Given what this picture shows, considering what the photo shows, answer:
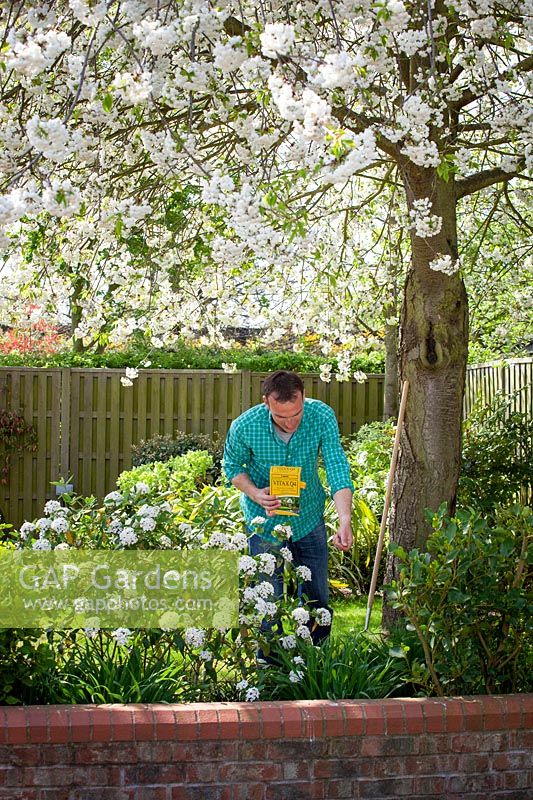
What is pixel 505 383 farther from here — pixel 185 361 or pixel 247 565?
pixel 247 565

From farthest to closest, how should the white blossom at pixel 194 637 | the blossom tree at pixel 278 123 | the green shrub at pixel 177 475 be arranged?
the green shrub at pixel 177 475, the white blossom at pixel 194 637, the blossom tree at pixel 278 123

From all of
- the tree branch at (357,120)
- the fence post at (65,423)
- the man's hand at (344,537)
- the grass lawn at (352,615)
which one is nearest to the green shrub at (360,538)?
the grass lawn at (352,615)

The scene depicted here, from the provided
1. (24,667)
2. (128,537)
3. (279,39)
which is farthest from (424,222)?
(24,667)

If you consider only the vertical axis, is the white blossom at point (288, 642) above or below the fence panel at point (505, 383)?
below

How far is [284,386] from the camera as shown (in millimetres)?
4555

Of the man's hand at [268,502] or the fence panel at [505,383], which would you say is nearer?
the man's hand at [268,502]

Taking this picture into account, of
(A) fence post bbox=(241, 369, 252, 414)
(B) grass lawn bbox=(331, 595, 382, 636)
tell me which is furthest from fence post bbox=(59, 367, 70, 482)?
(B) grass lawn bbox=(331, 595, 382, 636)

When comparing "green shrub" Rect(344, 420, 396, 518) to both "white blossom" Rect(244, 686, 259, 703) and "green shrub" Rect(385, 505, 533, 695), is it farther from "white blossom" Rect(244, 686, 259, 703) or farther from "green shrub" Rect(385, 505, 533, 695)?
"white blossom" Rect(244, 686, 259, 703)

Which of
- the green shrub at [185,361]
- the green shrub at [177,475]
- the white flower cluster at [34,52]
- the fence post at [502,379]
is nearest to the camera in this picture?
the white flower cluster at [34,52]

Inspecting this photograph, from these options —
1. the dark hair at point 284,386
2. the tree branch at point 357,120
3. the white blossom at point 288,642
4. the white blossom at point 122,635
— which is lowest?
the white blossom at point 288,642

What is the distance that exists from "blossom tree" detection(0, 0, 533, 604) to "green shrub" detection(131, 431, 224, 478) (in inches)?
183

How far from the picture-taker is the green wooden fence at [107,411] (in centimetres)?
1085

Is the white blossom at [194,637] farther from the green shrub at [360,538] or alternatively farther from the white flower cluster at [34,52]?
the green shrub at [360,538]

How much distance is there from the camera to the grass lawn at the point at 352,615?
228 inches
